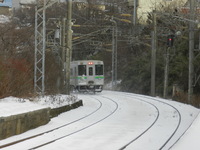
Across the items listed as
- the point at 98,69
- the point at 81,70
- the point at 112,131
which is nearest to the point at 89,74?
the point at 81,70

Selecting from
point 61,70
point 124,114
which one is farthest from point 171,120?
point 61,70

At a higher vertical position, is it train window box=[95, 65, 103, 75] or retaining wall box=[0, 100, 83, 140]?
train window box=[95, 65, 103, 75]

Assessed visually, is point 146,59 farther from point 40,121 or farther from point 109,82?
point 40,121

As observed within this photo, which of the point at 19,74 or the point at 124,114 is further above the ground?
the point at 19,74

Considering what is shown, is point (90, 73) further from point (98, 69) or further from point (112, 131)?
point (112, 131)

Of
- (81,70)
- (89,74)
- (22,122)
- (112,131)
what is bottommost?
(112,131)

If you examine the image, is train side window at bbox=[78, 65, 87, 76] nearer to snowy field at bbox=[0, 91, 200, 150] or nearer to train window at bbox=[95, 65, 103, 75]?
train window at bbox=[95, 65, 103, 75]

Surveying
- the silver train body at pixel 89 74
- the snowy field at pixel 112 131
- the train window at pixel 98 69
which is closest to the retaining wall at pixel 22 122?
the snowy field at pixel 112 131

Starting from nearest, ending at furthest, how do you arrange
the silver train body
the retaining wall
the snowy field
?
the snowy field < the retaining wall < the silver train body

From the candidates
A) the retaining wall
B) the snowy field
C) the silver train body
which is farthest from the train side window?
Result: the retaining wall

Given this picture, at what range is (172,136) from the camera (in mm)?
11359

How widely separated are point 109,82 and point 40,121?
38.2 m

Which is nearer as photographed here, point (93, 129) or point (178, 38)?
point (93, 129)

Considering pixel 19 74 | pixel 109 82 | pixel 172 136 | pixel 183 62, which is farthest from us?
pixel 109 82
